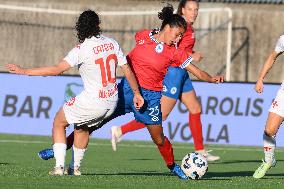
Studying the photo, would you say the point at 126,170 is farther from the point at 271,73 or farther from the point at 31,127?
the point at 271,73

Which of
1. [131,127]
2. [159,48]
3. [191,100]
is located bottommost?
[131,127]

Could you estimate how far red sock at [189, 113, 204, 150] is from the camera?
48.1ft

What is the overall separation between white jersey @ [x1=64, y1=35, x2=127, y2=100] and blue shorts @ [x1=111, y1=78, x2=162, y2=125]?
42 cm

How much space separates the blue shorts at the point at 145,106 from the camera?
12109 millimetres

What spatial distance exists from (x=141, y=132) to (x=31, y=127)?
201cm

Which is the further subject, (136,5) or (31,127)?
(136,5)

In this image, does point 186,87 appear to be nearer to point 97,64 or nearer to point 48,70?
point 97,64

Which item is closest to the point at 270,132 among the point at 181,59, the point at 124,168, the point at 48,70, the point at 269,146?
the point at 269,146

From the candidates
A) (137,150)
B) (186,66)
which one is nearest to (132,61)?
(186,66)

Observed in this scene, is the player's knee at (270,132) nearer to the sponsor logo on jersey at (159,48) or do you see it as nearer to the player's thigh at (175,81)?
the sponsor logo on jersey at (159,48)

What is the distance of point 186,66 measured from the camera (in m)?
12.2

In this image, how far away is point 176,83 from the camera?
1462 cm

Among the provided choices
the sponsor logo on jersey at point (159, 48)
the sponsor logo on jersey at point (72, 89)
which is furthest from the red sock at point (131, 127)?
the sponsor logo on jersey at point (72, 89)

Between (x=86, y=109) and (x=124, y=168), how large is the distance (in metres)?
2.30
